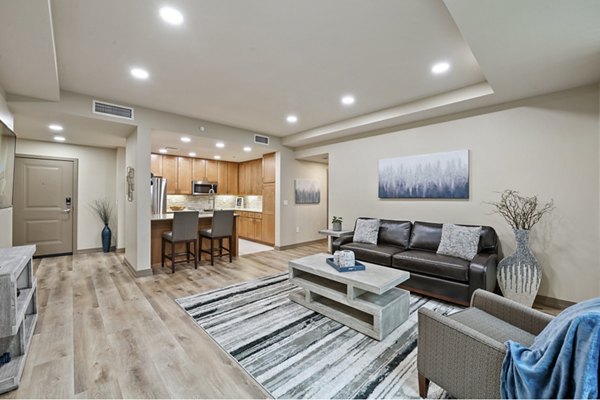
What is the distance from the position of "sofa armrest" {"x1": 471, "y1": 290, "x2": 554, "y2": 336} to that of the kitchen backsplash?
6594 mm

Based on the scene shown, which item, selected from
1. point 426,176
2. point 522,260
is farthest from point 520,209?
point 426,176

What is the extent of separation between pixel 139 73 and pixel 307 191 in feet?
14.9

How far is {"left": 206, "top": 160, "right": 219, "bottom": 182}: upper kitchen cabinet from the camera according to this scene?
7.67 m

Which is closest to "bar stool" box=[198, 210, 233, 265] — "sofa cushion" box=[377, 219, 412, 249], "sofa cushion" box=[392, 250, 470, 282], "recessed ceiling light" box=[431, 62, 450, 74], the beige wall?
"sofa cushion" box=[377, 219, 412, 249]

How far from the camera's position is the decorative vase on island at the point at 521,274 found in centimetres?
290

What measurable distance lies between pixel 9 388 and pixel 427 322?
2705 mm

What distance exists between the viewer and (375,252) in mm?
3758

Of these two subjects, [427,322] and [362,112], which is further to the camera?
[362,112]

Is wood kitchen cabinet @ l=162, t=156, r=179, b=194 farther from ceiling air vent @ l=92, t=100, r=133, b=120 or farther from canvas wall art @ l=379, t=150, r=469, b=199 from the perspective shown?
canvas wall art @ l=379, t=150, r=469, b=199

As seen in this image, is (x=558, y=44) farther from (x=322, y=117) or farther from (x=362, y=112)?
(x=322, y=117)

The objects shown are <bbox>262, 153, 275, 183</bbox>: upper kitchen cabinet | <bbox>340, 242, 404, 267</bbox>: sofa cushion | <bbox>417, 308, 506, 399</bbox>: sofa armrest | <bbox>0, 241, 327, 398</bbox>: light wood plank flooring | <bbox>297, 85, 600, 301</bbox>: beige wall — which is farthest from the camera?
<bbox>262, 153, 275, 183</bbox>: upper kitchen cabinet

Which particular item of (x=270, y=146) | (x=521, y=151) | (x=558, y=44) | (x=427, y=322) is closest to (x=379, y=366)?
(x=427, y=322)

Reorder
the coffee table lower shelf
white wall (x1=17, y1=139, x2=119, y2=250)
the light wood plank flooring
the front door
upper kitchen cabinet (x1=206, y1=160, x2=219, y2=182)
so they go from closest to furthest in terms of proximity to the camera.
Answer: the light wood plank flooring < the coffee table lower shelf < the front door < white wall (x1=17, y1=139, x2=119, y2=250) < upper kitchen cabinet (x1=206, y1=160, x2=219, y2=182)

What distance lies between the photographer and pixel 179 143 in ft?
17.7
